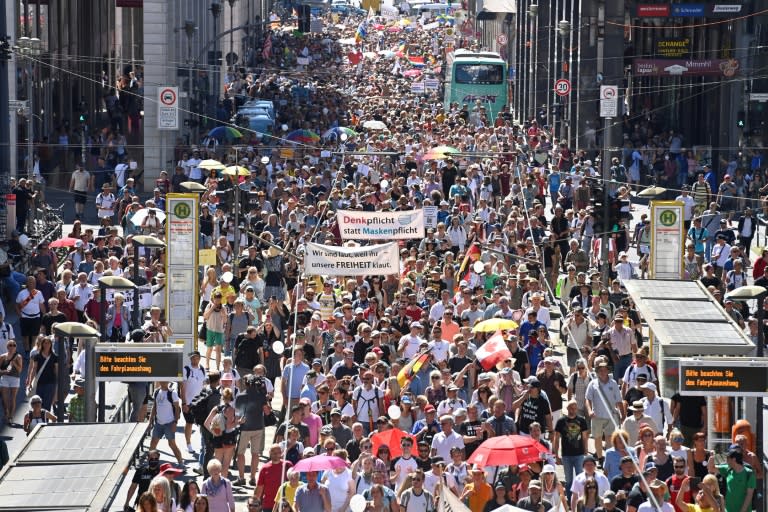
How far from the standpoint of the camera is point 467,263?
29016 mm

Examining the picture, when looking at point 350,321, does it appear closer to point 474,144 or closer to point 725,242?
point 725,242

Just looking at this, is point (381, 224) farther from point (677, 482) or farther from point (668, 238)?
point (677, 482)

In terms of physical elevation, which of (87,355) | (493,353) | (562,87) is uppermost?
(562,87)

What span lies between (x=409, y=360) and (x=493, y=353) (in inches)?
55.1

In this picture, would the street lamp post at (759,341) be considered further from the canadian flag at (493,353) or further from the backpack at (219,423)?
the backpack at (219,423)

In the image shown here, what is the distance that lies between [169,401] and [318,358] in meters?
2.93

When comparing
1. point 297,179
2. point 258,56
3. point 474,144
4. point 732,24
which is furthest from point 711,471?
point 258,56

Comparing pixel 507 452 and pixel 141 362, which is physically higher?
pixel 141 362

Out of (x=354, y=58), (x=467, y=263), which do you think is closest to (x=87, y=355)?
(x=467, y=263)

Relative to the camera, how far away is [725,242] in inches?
1242

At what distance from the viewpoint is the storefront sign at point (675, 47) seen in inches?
2243

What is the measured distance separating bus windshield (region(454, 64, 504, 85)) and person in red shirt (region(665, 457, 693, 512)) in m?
51.8

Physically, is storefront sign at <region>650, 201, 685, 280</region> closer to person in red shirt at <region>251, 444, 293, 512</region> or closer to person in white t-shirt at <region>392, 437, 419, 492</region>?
person in white t-shirt at <region>392, 437, 419, 492</region>

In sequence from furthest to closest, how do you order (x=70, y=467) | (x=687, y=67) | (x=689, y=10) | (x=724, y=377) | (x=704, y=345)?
1. (x=689, y=10)
2. (x=687, y=67)
3. (x=704, y=345)
4. (x=724, y=377)
5. (x=70, y=467)
